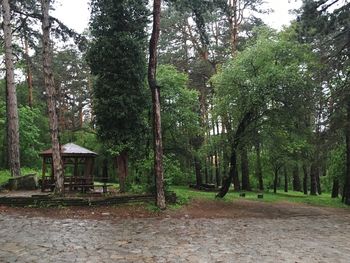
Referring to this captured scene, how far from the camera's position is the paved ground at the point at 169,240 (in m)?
7.43

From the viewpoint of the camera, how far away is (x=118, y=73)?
17.7 meters

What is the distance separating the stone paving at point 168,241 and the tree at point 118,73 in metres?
6.15

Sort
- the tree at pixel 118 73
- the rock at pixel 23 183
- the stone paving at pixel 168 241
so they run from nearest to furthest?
the stone paving at pixel 168 241 < the tree at pixel 118 73 < the rock at pixel 23 183

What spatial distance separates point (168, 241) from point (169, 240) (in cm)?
14

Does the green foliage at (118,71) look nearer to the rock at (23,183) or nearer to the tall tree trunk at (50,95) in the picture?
the tall tree trunk at (50,95)

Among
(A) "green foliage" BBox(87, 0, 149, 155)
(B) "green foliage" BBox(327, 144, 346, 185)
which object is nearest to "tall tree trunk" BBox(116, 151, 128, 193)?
(A) "green foliage" BBox(87, 0, 149, 155)

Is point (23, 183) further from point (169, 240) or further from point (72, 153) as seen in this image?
point (169, 240)

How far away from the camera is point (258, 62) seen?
56.9ft

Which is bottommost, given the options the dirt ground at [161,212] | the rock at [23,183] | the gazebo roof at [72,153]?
the dirt ground at [161,212]

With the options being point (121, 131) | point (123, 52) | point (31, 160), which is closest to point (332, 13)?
point (123, 52)

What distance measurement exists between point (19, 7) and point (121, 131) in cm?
922

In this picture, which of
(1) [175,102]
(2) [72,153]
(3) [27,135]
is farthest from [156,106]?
(3) [27,135]

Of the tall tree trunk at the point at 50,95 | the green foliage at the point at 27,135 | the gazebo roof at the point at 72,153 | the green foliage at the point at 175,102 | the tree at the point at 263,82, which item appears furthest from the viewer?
the green foliage at the point at 27,135

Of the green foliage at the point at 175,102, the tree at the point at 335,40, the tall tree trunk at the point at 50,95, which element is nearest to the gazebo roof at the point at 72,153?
the tall tree trunk at the point at 50,95
